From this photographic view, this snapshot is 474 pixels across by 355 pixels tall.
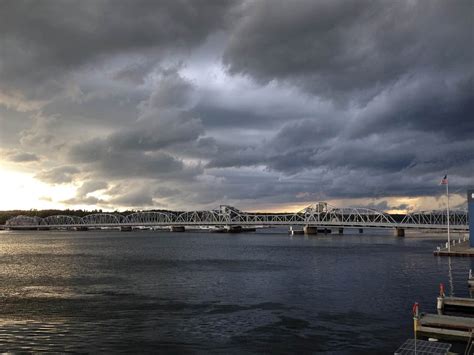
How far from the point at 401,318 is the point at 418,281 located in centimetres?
2676

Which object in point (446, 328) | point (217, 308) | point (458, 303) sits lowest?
point (217, 308)

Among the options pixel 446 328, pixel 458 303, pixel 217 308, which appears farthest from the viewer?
pixel 217 308

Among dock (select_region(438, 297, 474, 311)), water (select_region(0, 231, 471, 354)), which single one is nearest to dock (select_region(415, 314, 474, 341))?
water (select_region(0, 231, 471, 354))

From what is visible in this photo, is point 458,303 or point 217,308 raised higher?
point 458,303

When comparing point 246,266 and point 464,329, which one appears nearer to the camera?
point 464,329

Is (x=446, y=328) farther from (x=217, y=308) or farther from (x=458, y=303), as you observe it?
(x=217, y=308)

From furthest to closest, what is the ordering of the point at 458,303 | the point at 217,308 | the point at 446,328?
1. the point at 217,308
2. the point at 458,303
3. the point at 446,328

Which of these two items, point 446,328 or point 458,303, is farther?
point 458,303

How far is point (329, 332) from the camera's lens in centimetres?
3725

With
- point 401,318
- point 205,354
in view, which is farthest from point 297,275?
point 205,354

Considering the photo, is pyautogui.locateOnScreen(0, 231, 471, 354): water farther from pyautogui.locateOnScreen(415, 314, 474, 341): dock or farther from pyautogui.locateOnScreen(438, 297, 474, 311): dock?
pyautogui.locateOnScreen(415, 314, 474, 341): dock

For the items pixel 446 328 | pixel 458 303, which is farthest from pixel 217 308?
pixel 458 303

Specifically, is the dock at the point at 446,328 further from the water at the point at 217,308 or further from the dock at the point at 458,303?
the dock at the point at 458,303

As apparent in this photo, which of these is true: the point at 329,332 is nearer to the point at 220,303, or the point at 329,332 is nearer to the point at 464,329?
the point at 464,329
